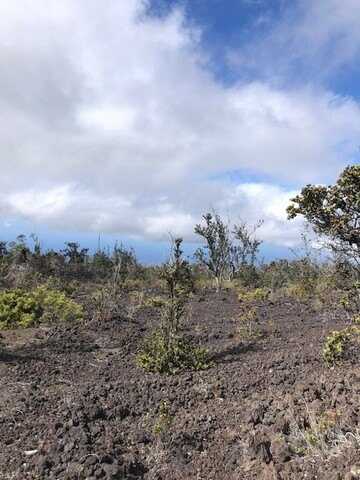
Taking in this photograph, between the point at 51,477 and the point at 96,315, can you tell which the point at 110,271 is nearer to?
the point at 96,315

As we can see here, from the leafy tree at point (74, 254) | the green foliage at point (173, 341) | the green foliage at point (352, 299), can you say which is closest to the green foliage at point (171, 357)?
the green foliage at point (173, 341)

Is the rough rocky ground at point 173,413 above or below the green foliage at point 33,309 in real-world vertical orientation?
below

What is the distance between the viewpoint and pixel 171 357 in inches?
365

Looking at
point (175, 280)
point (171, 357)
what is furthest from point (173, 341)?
point (175, 280)

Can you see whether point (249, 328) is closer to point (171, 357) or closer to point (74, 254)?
point (171, 357)

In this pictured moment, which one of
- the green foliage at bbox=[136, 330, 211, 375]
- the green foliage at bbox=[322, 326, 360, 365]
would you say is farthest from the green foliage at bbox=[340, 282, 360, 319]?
the green foliage at bbox=[136, 330, 211, 375]

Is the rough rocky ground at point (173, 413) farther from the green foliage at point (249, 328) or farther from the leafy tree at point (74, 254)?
the leafy tree at point (74, 254)

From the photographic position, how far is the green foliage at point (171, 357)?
9149 mm

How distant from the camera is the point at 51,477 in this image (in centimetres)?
475

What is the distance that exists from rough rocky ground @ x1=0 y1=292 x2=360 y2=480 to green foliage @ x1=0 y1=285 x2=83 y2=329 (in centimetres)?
265

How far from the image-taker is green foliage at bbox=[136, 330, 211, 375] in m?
9.15

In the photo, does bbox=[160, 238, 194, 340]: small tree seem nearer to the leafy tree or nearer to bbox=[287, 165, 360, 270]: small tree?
bbox=[287, 165, 360, 270]: small tree

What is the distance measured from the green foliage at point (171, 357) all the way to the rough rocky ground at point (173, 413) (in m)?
0.23

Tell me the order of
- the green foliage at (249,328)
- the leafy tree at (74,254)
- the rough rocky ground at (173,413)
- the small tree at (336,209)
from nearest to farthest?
the rough rocky ground at (173,413) < the small tree at (336,209) < the green foliage at (249,328) < the leafy tree at (74,254)
